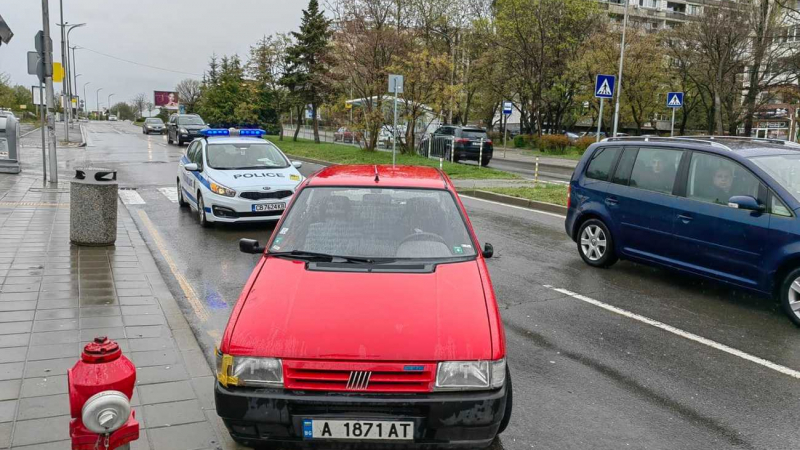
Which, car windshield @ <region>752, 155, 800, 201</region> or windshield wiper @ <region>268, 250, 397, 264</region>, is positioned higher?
car windshield @ <region>752, 155, 800, 201</region>

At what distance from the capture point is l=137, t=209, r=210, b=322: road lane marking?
6.23 meters

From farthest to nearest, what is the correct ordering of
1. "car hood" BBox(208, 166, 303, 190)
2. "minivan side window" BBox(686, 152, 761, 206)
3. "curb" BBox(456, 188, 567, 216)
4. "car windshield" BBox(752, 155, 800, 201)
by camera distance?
"curb" BBox(456, 188, 567, 216) → "car hood" BBox(208, 166, 303, 190) → "minivan side window" BBox(686, 152, 761, 206) → "car windshield" BBox(752, 155, 800, 201)

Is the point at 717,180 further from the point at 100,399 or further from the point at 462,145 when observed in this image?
the point at 462,145

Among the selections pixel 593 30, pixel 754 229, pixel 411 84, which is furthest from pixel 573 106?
pixel 754 229

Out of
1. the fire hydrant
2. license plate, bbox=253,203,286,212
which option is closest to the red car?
the fire hydrant

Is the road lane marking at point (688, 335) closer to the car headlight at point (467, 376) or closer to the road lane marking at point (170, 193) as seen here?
the car headlight at point (467, 376)

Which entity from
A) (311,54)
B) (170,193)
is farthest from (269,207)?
(311,54)

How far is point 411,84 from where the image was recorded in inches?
995

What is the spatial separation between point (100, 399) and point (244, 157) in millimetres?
9590

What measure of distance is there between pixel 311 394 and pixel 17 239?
306 inches

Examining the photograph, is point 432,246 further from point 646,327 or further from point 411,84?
point 411,84

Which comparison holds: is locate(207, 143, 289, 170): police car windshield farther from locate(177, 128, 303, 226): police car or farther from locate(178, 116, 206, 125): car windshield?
locate(178, 116, 206, 125): car windshield

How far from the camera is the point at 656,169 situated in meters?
7.77

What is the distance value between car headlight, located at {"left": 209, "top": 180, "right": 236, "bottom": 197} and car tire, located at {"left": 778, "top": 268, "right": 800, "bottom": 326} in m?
8.10
